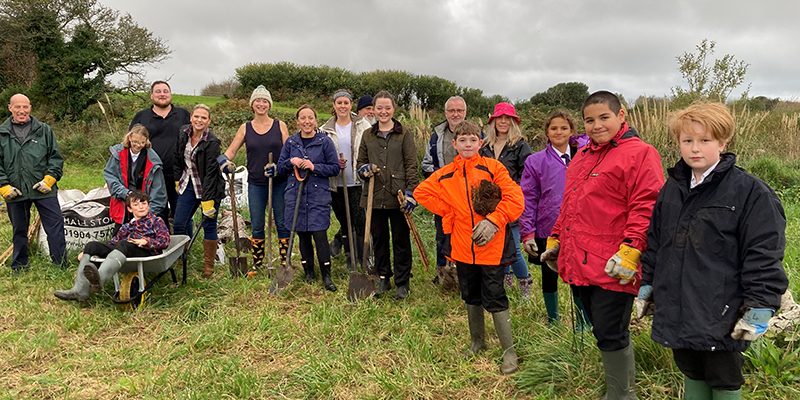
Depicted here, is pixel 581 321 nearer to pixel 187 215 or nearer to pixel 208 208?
pixel 208 208

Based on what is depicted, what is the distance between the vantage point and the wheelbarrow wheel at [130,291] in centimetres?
386

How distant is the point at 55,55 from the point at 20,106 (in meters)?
12.8

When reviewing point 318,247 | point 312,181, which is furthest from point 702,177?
point 318,247

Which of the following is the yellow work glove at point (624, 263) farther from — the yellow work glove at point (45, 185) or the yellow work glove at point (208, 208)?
the yellow work glove at point (45, 185)

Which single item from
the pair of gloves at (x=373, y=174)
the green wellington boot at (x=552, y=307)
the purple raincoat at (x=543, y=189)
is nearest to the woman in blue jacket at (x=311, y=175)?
the pair of gloves at (x=373, y=174)

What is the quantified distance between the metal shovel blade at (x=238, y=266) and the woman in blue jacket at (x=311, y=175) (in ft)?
2.44

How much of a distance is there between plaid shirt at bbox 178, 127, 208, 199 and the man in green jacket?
4.34 feet

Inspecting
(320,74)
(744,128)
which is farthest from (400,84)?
(744,128)

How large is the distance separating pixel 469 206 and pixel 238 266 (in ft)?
9.48

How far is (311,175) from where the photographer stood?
4.30m

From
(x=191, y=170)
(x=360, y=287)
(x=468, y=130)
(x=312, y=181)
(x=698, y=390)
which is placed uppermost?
(x=468, y=130)

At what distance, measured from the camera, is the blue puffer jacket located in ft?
14.1

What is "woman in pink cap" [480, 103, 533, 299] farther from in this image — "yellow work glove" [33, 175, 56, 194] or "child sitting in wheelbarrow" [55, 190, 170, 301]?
"yellow work glove" [33, 175, 56, 194]

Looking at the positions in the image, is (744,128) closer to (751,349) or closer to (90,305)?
(751,349)
